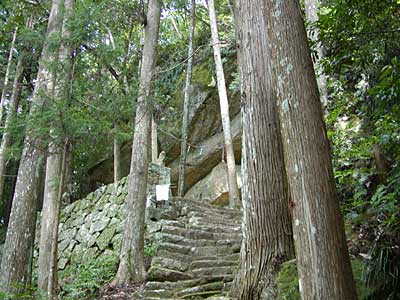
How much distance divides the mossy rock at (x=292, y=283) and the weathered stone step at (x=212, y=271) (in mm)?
2530

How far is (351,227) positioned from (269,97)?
6.10 feet

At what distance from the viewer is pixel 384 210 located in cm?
362

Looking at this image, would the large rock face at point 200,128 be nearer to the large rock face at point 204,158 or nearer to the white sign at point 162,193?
the large rock face at point 204,158

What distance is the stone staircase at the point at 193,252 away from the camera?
5.09 m

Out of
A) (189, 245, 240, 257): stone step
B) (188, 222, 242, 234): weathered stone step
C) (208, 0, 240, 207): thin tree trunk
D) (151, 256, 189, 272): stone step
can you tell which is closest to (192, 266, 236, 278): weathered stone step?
(151, 256, 189, 272): stone step

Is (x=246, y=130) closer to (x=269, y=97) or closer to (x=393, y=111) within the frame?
(x=269, y=97)

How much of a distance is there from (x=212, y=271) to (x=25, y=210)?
11.3 feet

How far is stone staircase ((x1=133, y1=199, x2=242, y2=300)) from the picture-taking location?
16.7 ft

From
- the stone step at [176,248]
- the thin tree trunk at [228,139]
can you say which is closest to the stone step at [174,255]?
the stone step at [176,248]

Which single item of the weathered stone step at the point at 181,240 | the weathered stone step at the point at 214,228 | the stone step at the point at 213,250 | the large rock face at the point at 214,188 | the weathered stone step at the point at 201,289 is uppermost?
the large rock face at the point at 214,188

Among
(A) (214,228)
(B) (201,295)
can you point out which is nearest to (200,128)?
(A) (214,228)

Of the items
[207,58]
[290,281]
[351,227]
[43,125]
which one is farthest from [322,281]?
[207,58]

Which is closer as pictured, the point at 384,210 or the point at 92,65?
the point at 384,210

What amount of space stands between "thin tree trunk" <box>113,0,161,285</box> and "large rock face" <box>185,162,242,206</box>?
7309 millimetres
